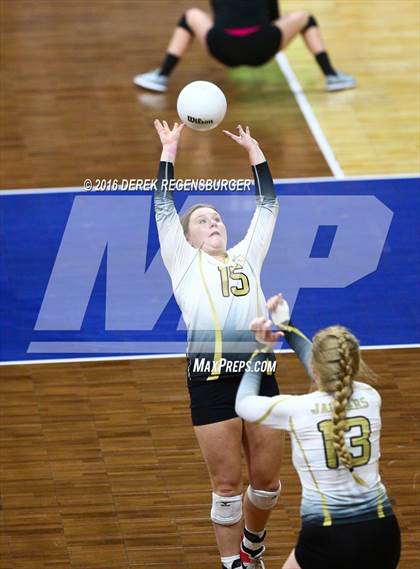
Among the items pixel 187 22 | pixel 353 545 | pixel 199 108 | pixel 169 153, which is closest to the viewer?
pixel 353 545

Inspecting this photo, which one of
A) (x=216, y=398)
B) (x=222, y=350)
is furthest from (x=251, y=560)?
(x=222, y=350)

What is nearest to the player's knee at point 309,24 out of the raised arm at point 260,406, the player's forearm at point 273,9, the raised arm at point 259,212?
the player's forearm at point 273,9

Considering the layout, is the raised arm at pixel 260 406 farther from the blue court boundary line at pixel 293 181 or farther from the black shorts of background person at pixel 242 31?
the black shorts of background person at pixel 242 31

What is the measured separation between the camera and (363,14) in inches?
536

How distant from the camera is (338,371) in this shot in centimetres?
500

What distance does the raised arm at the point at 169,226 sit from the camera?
20.4ft

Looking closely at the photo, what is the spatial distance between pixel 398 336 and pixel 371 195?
199 cm

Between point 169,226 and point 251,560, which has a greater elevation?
point 169,226

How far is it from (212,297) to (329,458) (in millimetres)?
1395

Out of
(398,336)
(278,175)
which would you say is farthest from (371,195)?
(398,336)

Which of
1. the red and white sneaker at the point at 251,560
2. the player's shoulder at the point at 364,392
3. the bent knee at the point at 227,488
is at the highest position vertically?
the player's shoulder at the point at 364,392

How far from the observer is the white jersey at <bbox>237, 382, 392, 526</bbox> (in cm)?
496

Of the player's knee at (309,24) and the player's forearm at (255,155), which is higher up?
the player's forearm at (255,155)

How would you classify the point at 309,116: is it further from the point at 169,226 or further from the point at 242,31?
the point at 169,226
